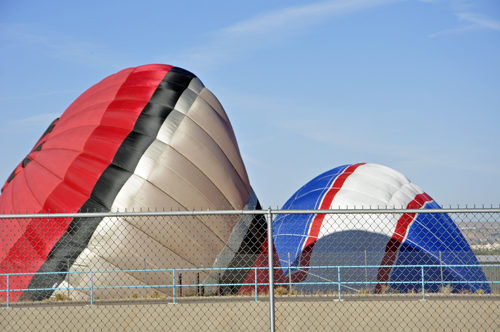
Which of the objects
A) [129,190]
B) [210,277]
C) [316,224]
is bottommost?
[210,277]

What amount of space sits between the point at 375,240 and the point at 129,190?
921 cm

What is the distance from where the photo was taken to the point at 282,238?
789 inches

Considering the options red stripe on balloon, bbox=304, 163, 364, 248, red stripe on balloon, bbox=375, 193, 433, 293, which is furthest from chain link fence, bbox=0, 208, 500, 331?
red stripe on balloon, bbox=304, 163, 364, 248

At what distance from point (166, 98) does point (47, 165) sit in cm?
367

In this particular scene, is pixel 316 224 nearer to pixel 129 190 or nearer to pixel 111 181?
pixel 129 190

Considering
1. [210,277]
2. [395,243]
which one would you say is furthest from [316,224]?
[210,277]

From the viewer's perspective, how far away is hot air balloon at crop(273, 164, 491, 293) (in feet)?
55.2

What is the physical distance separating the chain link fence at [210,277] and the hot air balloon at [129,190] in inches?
1.5

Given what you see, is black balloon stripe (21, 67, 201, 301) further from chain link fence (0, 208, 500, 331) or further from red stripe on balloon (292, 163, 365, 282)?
red stripe on balloon (292, 163, 365, 282)

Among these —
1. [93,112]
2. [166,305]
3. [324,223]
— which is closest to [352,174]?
[324,223]

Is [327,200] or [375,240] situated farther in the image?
[327,200]

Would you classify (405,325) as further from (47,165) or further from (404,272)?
(47,165)

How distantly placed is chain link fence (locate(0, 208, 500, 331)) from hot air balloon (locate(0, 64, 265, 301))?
1.5 inches

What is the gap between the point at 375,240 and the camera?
1814 centimetres
